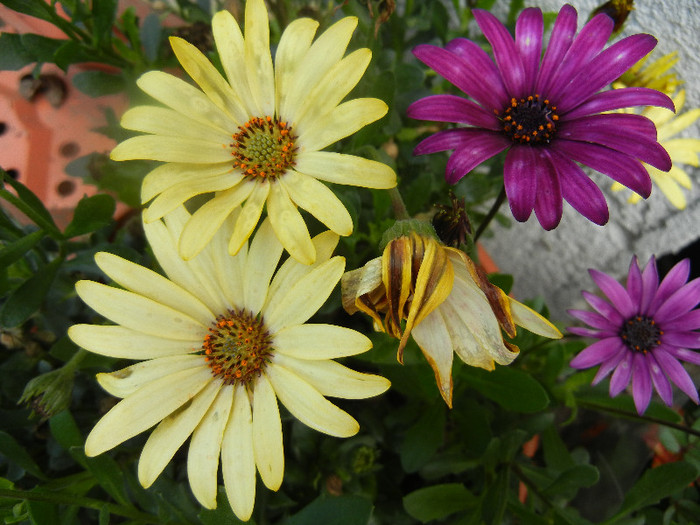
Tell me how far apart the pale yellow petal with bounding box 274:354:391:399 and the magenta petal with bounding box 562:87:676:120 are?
0.37 metres

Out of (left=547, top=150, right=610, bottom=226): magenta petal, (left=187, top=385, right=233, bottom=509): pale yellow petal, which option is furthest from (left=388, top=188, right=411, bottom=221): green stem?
(left=187, top=385, right=233, bottom=509): pale yellow petal

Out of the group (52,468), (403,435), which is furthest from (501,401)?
(52,468)

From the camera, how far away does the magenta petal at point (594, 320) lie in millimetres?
755

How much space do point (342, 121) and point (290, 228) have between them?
0.11m

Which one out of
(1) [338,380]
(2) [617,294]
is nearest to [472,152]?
(1) [338,380]

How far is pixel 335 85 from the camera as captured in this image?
0.52m

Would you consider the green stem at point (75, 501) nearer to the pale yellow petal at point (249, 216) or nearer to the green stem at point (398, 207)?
the pale yellow petal at point (249, 216)

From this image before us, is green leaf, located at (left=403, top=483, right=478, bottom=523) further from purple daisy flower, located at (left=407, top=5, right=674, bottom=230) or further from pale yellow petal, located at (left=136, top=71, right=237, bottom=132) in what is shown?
pale yellow petal, located at (left=136, top=71, right=237, bottom=132)

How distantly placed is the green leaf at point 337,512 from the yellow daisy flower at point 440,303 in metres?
0.17

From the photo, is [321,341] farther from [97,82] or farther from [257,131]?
[97,82]

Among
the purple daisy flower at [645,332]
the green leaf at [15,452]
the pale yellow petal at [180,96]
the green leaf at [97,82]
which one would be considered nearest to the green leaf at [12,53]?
the green leaf at [97,82]

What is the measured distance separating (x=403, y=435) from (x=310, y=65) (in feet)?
1.94

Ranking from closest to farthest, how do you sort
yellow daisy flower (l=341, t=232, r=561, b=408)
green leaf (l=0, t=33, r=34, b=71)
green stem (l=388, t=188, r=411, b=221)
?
yellow daisy flower (l=341, t=232, r=561, b=408) < green stem (l=388, t=188, r=411, b=221) < green leaf (l=0, t=33, r=34, b=71)

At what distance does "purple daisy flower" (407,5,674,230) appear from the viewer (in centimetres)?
54
